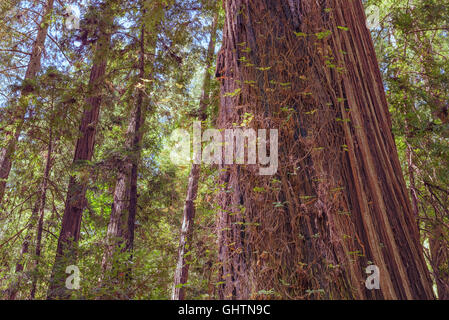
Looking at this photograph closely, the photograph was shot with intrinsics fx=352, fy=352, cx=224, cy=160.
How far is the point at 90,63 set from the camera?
8711 millimetres

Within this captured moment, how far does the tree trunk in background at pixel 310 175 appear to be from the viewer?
9.34 feet

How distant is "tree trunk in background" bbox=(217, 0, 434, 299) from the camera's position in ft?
9.34

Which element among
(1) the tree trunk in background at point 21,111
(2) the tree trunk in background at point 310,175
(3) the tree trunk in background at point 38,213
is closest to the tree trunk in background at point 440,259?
(2) the tree trunk in background at point 310,175

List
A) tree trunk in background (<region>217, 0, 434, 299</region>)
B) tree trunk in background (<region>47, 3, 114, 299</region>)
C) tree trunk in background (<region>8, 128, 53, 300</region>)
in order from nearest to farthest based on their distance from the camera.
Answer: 1. tree trunk in background (<region>217, 0, 434, 299</region>)
2. tree trunk in background (<region>8, 128, 53, 300</region>)
3. tree trunk in background (<region>47, 3, 114, 299</region>)

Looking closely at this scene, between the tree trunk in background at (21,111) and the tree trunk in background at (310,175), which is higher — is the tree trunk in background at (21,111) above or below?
above

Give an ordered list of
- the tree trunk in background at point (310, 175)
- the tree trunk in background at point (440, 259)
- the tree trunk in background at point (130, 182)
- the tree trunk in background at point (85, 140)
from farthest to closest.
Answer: the tree trunk in background at point (85, 140) < the tree trunk in background at point (130, 182) < the tree trunk in background at point (440, 259) < the tree trunk in background at point (310, 175)

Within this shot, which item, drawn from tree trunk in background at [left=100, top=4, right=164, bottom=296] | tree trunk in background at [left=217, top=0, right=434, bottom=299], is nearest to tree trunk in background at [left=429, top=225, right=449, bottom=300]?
tree trunk in background at [left=217, top=0, right=434, bottom=299]

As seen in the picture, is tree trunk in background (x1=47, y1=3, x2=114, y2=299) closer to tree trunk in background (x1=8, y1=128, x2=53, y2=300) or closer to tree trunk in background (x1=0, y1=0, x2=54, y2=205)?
tree trunk in background (x1=8, y1=128, x2=53, y2=300)

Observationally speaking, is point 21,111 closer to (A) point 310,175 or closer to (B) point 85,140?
(B) point 85,140

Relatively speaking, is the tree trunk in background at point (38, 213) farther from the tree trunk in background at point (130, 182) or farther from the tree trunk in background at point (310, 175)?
the tree trunk in background at point (310, 175)

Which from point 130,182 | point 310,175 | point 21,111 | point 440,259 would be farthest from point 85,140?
point 440,259

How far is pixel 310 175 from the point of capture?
3139 mm

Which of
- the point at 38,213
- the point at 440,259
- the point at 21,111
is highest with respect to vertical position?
the point at 21,111
